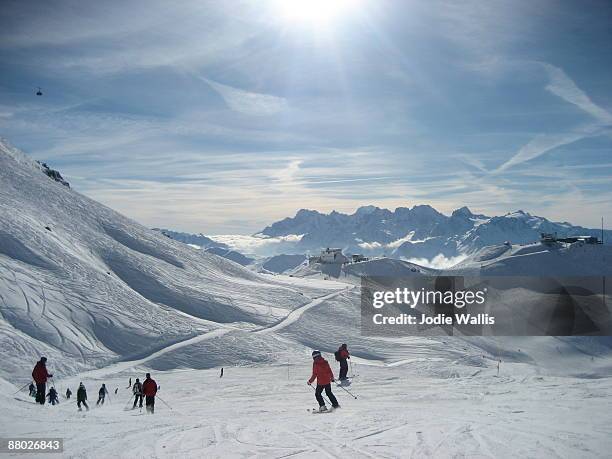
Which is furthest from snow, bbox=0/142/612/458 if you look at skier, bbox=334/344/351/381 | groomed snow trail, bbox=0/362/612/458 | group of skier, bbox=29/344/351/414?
skier, bbox=334/344/351/381

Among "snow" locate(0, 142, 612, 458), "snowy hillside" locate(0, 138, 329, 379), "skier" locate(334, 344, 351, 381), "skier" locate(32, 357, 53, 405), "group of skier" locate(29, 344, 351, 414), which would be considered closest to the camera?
"snow" locate(0, 142, 612, 458)

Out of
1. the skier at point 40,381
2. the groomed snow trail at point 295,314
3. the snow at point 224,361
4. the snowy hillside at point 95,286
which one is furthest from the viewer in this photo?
the groomed snow trail at point 295,314

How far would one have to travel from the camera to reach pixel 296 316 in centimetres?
6350

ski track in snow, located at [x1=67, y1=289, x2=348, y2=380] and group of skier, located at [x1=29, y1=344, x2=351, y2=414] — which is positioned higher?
group of skier, located at [x1=29, y1=344, x2=351, y2=414]

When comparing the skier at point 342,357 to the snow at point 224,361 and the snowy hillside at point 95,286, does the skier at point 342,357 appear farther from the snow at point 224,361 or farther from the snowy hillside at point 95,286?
the snowy hillside at point 95,286

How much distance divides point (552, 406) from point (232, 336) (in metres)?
37.9

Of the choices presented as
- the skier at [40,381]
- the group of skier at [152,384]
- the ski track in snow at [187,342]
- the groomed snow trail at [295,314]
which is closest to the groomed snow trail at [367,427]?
the group of skier at [152,384]

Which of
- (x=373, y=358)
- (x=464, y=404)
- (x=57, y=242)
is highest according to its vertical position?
(x=57, y=242)

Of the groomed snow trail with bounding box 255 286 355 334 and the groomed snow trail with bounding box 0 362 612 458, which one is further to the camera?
the groomed snow trail with bounding box 255 286 355 334

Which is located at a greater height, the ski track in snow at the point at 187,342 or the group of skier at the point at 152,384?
the group of skier at the point at 152,384

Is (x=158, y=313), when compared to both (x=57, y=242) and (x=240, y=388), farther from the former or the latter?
(x=240, y=388)

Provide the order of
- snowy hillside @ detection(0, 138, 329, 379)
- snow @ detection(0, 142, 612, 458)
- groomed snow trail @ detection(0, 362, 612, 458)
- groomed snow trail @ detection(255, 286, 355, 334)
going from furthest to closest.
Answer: groomed snow trail @ detection(255, 286, 355, 334), snowy hillside @ detection(0, 138, 329, 379), snow @ detection(0, 142, 612, 458), groomed snow trail @ detection(0, 362, 612, 458)

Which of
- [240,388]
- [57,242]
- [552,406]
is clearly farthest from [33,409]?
[57,242]

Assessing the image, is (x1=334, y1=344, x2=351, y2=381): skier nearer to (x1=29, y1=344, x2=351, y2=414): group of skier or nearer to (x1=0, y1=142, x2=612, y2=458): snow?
(x1=29, y1=344, x2=351, y2=414): group of skier
